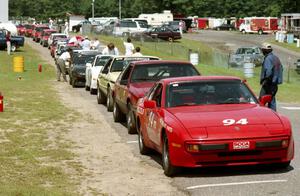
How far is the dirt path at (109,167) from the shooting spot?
8706mm

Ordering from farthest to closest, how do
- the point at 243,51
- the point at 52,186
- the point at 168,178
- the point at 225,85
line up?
the point at 243,51
the point at 225,85
the point at 168,178
the point at 52,186

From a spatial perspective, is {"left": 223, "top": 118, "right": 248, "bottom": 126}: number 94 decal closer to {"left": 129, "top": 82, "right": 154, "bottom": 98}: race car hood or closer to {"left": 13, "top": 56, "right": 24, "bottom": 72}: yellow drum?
{"left": 129, "top": 82, "right": 154, "bottom": 98}: race car hood

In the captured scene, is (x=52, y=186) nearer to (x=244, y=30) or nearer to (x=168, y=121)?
(x=168, y=121)

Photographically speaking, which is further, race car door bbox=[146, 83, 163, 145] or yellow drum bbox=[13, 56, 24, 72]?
yellow drum bbox=[13, 56, 24, 72]

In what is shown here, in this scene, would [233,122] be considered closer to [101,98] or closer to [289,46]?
[101,98]

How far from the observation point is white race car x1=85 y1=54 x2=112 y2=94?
2417 cm

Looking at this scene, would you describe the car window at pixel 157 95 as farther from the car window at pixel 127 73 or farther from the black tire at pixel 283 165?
the car window at pixel 127 73

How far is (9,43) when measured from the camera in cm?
4828

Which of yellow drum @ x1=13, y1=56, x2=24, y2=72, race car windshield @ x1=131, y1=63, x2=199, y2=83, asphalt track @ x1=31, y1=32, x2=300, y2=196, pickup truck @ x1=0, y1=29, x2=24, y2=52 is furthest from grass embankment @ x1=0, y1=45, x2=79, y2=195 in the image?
pickup truck @ x1=0, y1=29, x2=24, y2=52

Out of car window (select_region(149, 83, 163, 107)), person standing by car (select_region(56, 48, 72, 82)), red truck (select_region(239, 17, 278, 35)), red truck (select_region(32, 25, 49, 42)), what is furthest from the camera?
red truck (select_region(239, 17, 278, 35))

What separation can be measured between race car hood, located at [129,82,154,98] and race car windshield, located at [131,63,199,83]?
287 millimetres

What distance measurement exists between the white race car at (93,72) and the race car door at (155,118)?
502 inches

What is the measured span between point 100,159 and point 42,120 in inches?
219

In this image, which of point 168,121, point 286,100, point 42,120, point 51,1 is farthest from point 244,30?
point 168,121
